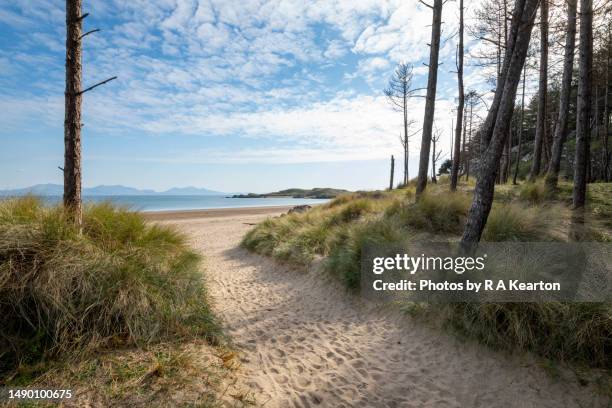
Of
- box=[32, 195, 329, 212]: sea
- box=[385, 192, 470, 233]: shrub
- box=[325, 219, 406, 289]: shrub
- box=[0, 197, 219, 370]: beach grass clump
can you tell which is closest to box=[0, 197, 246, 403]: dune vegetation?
→ box=[0, 197, 219, 370]: beach grass clump

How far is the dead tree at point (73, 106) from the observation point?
12.8ft

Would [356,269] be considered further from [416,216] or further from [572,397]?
[572,397]

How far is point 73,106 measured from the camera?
3922 millimetres

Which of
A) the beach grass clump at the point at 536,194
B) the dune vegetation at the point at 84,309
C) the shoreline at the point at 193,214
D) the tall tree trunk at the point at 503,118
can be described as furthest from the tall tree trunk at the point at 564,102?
the shoreline at the point at 193,214

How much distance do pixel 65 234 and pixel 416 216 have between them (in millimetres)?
7256

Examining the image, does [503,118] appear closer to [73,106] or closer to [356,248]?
[356,248]

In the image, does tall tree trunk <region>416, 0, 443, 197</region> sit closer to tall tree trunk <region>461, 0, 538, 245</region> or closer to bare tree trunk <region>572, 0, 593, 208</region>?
bare tree trunk <region>572, 0, 593, 208</region>

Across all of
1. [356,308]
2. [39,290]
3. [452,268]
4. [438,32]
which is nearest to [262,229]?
[356,308]

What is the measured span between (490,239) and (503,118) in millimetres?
2524

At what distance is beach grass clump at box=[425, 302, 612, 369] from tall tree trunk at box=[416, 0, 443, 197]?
6.58m

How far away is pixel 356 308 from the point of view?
5.42m

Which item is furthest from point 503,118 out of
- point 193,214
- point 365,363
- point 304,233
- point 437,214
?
point 193,214

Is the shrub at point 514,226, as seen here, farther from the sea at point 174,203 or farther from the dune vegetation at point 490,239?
the sea at point 174,203

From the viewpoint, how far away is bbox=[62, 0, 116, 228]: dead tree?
3887 mm
